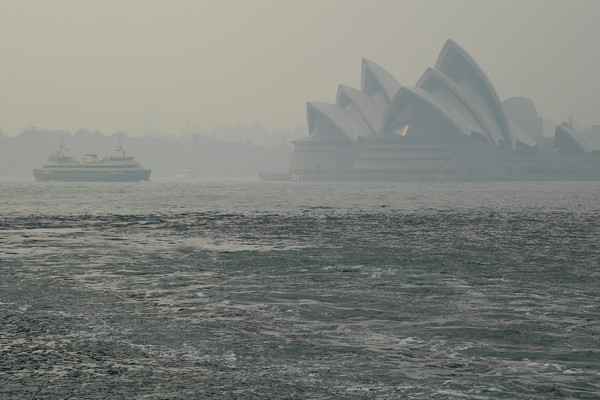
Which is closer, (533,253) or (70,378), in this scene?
(70,378)

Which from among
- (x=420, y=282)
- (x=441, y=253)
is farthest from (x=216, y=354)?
(x=441, y=253)

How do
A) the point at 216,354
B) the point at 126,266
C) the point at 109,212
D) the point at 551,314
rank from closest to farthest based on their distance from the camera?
1. the point at 216,354
2. the point at 551,314
3. the point at 126,266
4. the point at 109,212

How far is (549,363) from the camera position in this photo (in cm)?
1427

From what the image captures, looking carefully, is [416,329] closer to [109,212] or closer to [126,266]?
[126,266]

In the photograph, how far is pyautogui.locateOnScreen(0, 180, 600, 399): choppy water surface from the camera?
13.0m

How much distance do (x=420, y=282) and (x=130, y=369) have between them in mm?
13643

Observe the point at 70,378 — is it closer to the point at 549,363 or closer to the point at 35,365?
the point at 35,365

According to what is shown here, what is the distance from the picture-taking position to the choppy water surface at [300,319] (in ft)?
42.8

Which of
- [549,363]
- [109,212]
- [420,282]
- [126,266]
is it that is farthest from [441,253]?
[109,212]

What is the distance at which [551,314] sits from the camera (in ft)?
63.5

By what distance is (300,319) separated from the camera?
18.7m

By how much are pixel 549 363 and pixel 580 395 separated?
2008 mm

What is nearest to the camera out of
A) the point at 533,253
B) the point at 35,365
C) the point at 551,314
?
the point at 35,365

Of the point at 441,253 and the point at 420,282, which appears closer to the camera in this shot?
the point at 420,282
